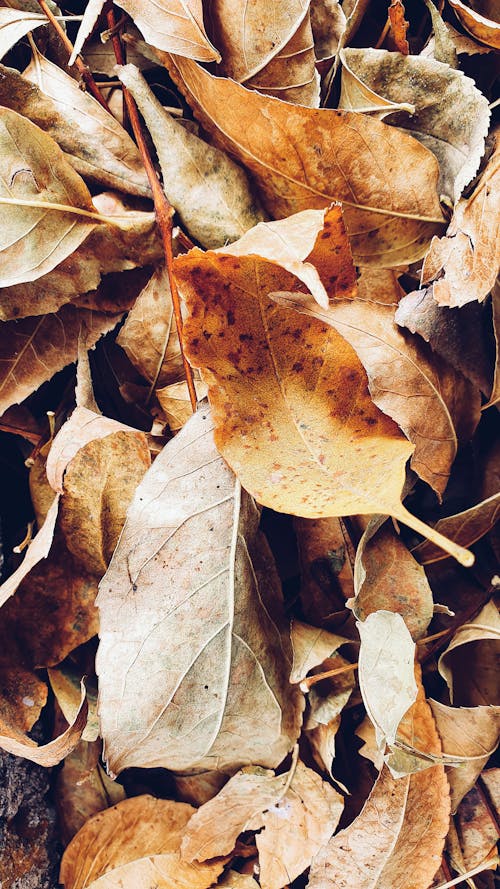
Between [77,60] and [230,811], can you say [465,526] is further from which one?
[77,60]

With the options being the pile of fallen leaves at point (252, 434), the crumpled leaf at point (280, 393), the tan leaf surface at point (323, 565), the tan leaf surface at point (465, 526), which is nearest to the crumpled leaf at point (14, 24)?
the pile of fallen leaves at point (252, 434)

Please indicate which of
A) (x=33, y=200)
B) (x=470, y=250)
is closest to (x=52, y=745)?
(x=33, y=200)

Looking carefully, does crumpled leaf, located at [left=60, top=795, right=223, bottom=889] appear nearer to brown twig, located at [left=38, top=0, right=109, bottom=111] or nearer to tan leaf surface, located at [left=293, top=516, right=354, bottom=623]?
tan leaf surface, located at [left=293, top=516, right=354, bottom=623]

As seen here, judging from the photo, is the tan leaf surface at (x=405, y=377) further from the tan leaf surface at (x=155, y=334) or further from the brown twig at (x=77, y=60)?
the brown twig at (x=77, y=60)

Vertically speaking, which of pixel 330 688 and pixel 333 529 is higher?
pixel 333 529

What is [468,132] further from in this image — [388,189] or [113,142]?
[113,142]

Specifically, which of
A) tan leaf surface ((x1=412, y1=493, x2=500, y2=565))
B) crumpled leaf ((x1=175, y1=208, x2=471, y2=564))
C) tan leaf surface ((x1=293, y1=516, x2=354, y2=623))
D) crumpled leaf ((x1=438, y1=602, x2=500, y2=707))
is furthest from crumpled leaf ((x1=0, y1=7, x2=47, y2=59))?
crumpled leaf ((x1=438, y1=602, x2=500, y2=707))

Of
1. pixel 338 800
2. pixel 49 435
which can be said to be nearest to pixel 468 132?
pixel 49 435
